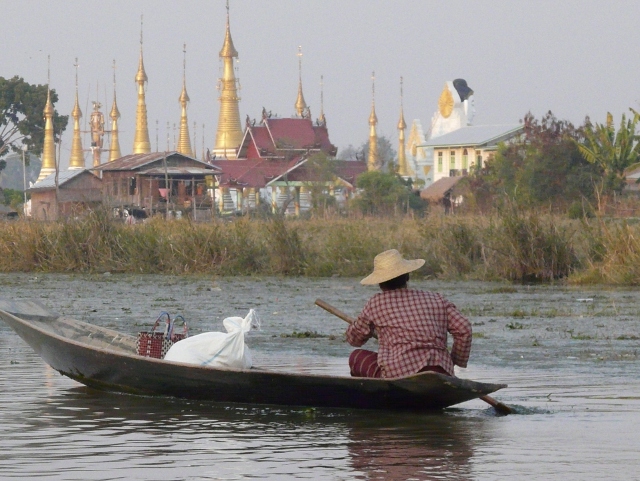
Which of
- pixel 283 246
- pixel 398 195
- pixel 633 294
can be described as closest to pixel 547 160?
pixel 398 195

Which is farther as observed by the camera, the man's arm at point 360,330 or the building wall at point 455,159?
the building wall at point 455,159

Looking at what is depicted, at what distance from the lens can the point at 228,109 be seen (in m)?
71.2

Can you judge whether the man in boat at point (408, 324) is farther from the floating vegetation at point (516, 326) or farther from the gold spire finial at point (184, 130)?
the gold spire finial at point (184, 130)

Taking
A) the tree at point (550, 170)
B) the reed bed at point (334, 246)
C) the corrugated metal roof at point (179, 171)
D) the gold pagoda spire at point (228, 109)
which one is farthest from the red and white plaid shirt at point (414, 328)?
the gold pagoda spire at point (228, 109)

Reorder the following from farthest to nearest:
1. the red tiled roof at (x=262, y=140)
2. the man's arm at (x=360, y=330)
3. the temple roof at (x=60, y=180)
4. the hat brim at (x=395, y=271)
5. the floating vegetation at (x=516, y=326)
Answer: the red tiled roof at (x=262, y=140) → the temple roof at (x=60, y=180) → the floating vegetation at (x=516, y=326) → the man's arm at (x=360, y=330) → the hat brim at (x=395, y=271)

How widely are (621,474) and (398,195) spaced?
44.7 m

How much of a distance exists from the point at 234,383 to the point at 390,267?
1.47 m

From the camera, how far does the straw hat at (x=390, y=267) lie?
24.6 feet

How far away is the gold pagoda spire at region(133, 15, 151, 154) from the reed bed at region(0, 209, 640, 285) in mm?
41784

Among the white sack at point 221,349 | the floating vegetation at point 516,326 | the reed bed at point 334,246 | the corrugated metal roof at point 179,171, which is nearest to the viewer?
the white sack at point 221,349

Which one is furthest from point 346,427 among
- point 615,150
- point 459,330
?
point 615,150

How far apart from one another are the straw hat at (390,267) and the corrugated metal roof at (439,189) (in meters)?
49.4

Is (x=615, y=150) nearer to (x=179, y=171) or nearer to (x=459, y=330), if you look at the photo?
(x=179, y=171)

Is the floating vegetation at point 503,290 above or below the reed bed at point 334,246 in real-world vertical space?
below
